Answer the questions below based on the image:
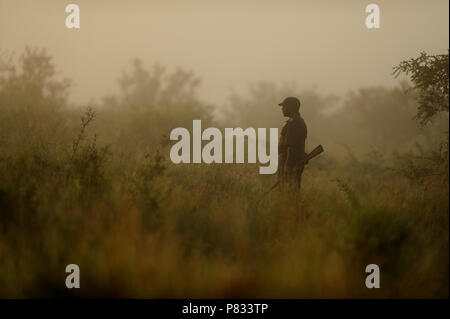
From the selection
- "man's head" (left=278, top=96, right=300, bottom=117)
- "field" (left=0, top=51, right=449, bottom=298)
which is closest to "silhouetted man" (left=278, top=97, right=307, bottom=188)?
"man's head" (left=278, top=96, right=300, bottom=117)

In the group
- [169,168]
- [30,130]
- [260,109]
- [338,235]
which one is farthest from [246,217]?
[260,109]

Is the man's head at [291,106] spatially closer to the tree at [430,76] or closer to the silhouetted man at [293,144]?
the silhouetted man at [293,144]

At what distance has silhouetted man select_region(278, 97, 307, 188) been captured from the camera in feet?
19.5

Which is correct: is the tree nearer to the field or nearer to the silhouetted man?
the field

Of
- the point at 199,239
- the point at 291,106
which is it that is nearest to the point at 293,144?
the point at 291,106

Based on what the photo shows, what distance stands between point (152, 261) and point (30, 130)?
22.3ft

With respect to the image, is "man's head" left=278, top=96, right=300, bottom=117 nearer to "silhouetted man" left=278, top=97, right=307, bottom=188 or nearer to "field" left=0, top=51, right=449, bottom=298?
"silhouetted man" left=278, top=97, right=307, bottom=188

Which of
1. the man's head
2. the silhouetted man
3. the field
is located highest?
the man's head

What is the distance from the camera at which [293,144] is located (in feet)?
19.5

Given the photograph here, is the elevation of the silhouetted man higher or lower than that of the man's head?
lower

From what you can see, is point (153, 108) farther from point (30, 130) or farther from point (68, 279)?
point (68, 279)

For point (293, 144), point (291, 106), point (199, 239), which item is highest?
point (291, 106)

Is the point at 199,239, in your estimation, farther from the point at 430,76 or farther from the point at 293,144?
the point at 430,76

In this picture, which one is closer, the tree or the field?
the field
